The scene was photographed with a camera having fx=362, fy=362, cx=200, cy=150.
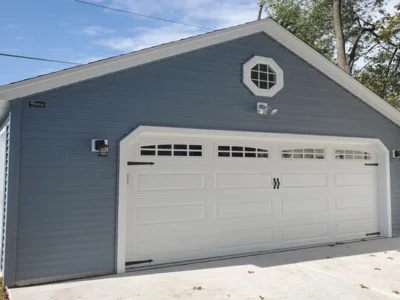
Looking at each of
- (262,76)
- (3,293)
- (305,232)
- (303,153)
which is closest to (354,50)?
(303,153)

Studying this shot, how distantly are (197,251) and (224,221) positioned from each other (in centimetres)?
72

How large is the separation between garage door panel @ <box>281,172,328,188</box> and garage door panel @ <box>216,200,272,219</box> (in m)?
0.60

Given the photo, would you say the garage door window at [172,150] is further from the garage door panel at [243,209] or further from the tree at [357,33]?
the tree at [357,33]

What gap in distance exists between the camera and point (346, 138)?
7715mm

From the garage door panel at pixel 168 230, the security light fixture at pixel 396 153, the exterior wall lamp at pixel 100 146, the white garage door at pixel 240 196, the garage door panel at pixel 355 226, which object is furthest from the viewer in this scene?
the security light fixture at pixel 396 153

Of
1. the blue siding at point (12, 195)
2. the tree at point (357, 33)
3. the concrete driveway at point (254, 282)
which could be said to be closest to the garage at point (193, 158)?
the blue siding at point (12, 195)

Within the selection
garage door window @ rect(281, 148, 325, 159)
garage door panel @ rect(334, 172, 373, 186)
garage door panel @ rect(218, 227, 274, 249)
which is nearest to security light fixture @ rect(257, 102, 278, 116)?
garage door window @ rect(281, 148, 325, 159)

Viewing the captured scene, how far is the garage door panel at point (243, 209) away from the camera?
6.43m

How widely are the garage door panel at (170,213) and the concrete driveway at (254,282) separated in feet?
2.54

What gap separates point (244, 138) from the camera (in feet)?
21.7

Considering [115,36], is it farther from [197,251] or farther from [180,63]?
[197,251]

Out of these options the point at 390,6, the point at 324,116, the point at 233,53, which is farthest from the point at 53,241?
the point at 390,6

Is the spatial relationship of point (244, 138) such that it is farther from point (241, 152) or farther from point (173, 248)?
point (173, 248)

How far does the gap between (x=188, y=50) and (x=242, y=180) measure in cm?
251
